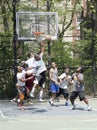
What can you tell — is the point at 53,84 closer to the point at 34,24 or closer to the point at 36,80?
the point at 36,80

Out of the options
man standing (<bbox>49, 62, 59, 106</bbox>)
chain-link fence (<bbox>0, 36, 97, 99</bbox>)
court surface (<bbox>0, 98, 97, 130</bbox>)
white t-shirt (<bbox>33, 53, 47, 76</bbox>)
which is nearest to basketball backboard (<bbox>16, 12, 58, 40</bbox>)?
chain-link fence (<bbox>0, 36, 97, 99</bbox>)

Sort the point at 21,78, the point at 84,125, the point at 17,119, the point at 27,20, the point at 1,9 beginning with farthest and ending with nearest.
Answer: the point at 1,9 < the point at 27,20 < the point at 21,78 < the point at 17,119 < the point at 84,125

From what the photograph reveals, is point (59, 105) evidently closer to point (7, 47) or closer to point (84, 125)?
point (7, 47)

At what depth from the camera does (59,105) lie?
21.8 m

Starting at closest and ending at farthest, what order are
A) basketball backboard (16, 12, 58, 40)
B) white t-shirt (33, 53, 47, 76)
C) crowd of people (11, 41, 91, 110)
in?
1. crowd of people (11, 41, 91, 110)
2. white t-shirt (33, 53, 47, 76)
3. basketball backboard (16, 12, 58, 40)

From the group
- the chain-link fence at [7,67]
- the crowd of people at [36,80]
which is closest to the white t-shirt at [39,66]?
the crowd of people at [36,80]

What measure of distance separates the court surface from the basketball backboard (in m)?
3.34

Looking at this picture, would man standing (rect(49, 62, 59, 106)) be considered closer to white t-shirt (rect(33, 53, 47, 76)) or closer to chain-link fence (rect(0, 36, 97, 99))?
white t-shirt (rect(33, 53, 47, 76))

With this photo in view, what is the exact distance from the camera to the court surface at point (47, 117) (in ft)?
51.0

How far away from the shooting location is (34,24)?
23.8 metres

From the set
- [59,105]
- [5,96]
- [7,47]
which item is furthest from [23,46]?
[59,105]

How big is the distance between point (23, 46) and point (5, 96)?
2.53m

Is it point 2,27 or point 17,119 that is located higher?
point 2,27

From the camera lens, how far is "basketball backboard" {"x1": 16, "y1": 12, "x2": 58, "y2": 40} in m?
23.6
